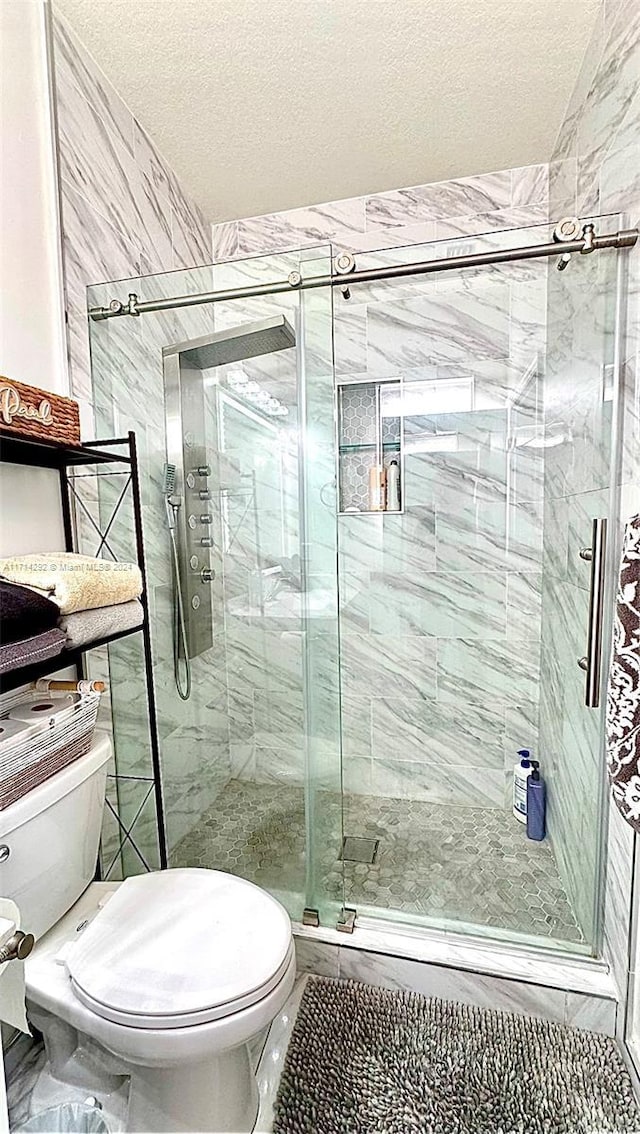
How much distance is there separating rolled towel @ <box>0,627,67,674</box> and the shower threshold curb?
1.09 m

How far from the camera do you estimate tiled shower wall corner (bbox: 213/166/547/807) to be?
2.18 meters

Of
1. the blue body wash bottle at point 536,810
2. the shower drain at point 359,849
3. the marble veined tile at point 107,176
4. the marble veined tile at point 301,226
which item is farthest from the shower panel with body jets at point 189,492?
the blue body wash bottle at point 536,810

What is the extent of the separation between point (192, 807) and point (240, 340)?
5.18 feet

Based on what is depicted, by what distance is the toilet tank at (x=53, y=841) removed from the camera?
1.11 metres

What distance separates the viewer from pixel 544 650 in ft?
7.11

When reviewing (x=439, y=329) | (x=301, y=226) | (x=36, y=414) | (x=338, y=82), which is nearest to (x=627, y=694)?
(x=36, y=414)

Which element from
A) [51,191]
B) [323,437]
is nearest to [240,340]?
[323,437]

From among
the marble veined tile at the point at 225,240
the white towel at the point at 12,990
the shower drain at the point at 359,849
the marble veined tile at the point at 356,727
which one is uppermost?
the marble veined tile at the point at 225,240

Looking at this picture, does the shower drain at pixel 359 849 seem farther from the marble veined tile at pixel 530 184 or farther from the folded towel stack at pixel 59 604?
the marble veined tile at pixel 530 184

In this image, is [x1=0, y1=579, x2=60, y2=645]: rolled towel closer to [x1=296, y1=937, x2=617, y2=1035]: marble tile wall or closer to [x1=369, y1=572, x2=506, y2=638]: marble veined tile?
[x1=296, y1=937, x2=617, y2=1035]: marble tile wall

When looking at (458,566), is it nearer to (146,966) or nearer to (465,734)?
(465,734)

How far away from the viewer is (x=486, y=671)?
2.29 m

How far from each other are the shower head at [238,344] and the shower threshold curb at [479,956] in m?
1.67

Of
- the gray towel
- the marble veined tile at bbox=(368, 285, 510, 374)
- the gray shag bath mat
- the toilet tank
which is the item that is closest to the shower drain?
the gray shag bath mat
